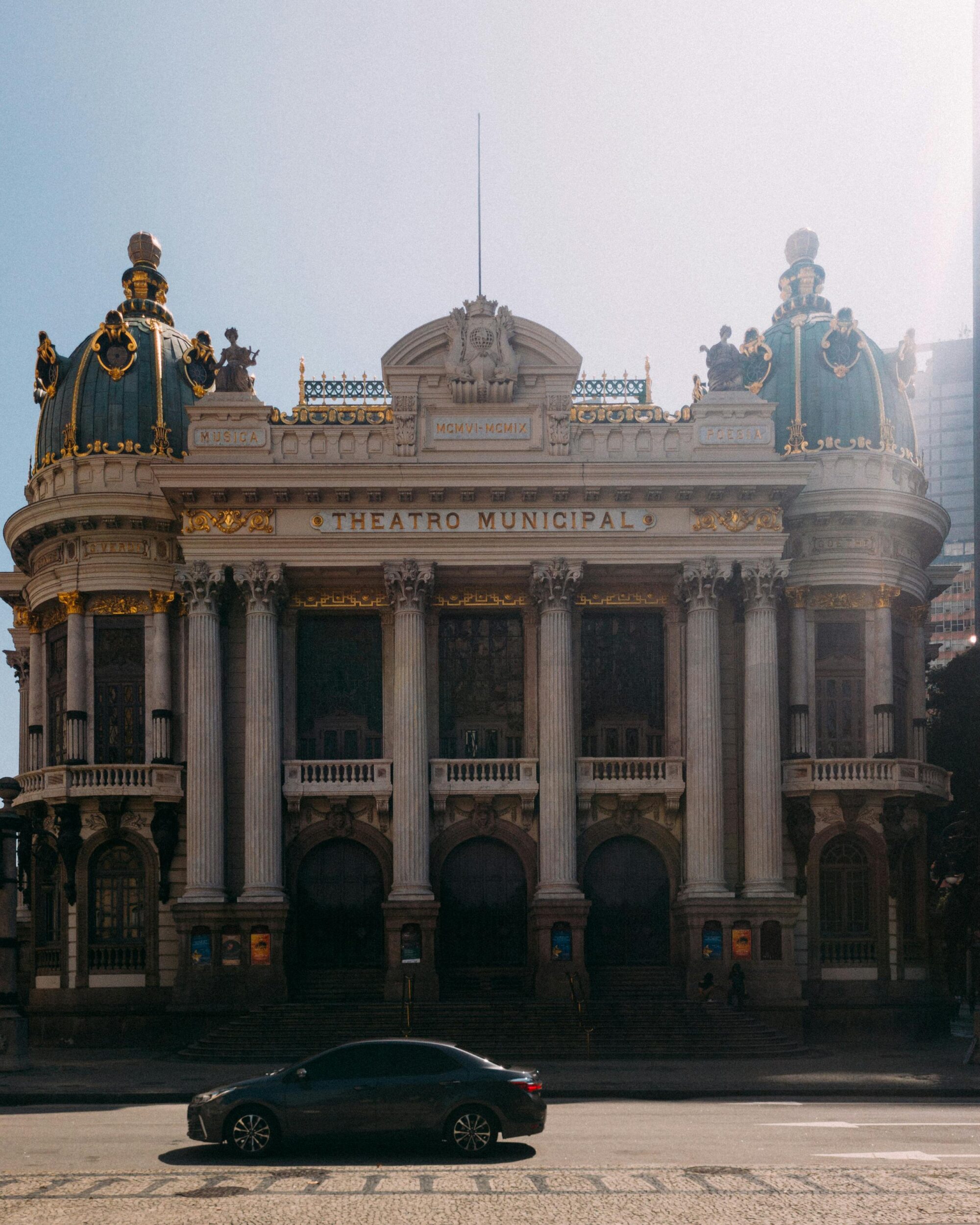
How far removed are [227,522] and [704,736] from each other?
15830 millimetres

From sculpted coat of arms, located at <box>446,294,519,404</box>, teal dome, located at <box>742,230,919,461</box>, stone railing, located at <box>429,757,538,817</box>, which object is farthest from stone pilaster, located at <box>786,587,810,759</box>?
sculpted coat of arms, located at <box>446,294,519,404</box>

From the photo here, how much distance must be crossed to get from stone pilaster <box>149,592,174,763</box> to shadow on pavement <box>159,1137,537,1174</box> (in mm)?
26599

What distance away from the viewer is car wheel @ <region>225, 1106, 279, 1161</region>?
21.3 metres

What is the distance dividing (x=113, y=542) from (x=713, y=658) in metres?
19.3

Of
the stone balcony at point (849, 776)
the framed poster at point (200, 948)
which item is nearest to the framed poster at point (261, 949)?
the framed poster at point (200, 948)

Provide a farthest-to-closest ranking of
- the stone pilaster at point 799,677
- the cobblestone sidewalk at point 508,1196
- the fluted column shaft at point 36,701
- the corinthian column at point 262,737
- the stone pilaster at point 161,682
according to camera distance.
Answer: the fluted column shaft at point 36,701, the stone pilaster at point 799,677, the stone pilaster at point 161,682, the corinthian column at point 262,737, the cobblestone sidewalk at point 508,1196

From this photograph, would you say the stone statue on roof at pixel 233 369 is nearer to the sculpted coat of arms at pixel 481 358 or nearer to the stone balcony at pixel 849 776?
the sculpted coat of arms at pixel 481 358

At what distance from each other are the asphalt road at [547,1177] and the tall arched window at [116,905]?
72.6 feet

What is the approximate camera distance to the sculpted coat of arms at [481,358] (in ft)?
156

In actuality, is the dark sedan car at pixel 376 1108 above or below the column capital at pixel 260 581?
below

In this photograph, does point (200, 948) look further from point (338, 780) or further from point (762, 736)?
point (762, 736)

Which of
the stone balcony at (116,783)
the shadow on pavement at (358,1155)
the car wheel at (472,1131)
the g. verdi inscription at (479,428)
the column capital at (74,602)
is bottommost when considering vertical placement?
the shadow on pavement at (358,1155)

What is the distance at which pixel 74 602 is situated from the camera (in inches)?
1934

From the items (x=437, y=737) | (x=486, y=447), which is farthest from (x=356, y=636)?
(x=486, y=447)
